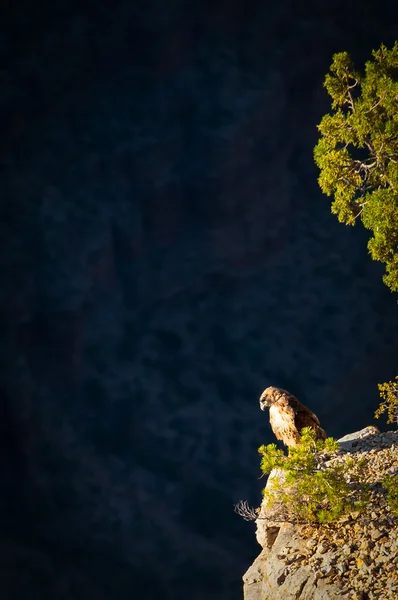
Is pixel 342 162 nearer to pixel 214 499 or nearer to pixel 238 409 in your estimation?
pixel 238 409

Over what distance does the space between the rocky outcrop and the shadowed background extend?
18342 millimetres

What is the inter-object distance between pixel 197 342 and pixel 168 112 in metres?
13.4

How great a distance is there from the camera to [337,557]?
10.5m

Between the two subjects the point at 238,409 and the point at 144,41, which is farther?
the point at 238,409

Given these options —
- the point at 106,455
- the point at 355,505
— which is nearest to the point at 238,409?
the point at 106,455

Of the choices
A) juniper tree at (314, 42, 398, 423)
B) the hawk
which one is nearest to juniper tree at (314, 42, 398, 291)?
juniper tree at (314, 42, 398, 423)

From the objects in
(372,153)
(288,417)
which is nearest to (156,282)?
(288,417)

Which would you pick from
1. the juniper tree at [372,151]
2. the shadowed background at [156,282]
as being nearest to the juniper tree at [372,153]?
the juniper tree at [372,151]

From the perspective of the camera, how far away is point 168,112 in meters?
29.8

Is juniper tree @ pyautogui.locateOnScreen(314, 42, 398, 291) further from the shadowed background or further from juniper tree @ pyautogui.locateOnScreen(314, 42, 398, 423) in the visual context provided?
the shadowed background

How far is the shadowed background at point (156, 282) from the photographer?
2891cm

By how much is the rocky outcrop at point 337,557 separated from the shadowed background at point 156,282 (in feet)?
60.2

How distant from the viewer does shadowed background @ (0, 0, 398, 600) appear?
94.8ft

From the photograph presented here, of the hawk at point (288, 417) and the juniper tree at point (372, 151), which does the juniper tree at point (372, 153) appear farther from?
the hawk at point (288, 417)
